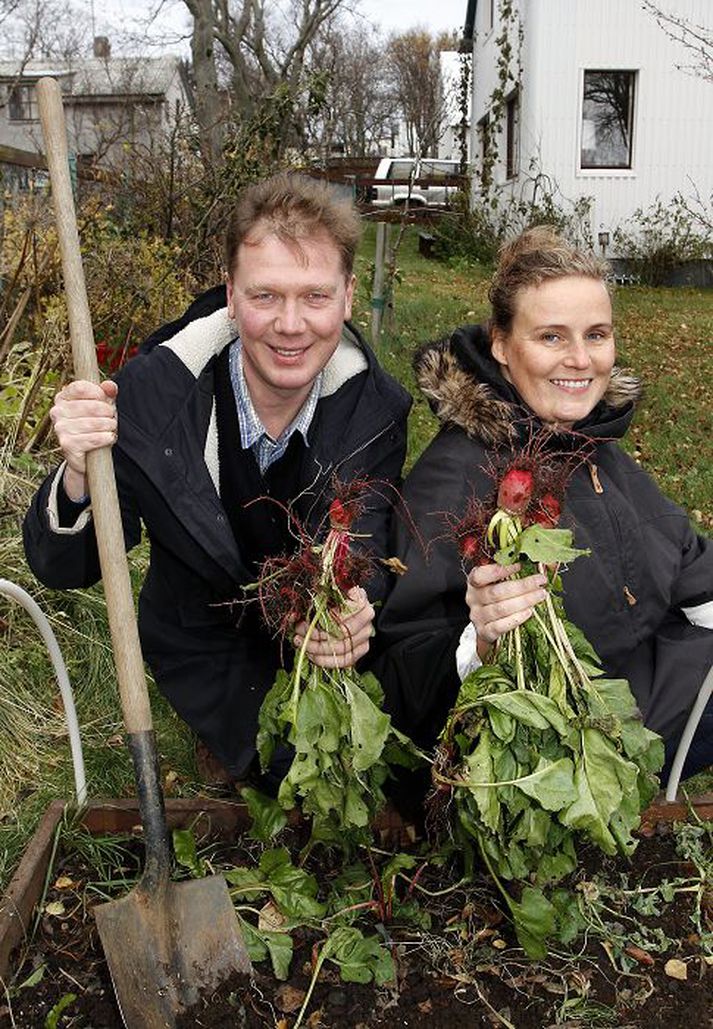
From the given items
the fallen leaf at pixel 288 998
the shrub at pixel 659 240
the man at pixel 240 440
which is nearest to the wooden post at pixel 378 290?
the man at pixel 240 440

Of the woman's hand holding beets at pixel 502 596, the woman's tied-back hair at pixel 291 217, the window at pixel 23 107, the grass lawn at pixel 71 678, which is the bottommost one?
the grass lawn at pixel 71 678

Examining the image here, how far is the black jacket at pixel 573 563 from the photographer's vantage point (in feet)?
8.02

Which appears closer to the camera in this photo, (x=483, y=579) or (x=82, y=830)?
(x=483, y=579)

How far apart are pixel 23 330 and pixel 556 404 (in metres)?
3.95

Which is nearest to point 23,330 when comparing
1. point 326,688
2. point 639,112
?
point 326,688

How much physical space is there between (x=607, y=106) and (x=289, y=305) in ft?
52.3

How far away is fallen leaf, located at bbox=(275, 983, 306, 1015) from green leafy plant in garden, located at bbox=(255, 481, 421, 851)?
0.34 m

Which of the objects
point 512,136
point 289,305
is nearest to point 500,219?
point 512,136

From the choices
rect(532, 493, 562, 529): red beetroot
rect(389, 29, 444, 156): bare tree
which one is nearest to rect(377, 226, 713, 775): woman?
rect(532, 493, 562, 529): red beetroot

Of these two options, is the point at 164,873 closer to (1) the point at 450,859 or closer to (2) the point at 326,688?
(2) the point at 326,688

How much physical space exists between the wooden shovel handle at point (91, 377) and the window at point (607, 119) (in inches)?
625

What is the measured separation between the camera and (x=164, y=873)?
2.17 meters

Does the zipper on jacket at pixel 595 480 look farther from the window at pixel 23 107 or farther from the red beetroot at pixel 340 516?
the window at pixel 23 107

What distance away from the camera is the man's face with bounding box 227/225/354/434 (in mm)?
2357
